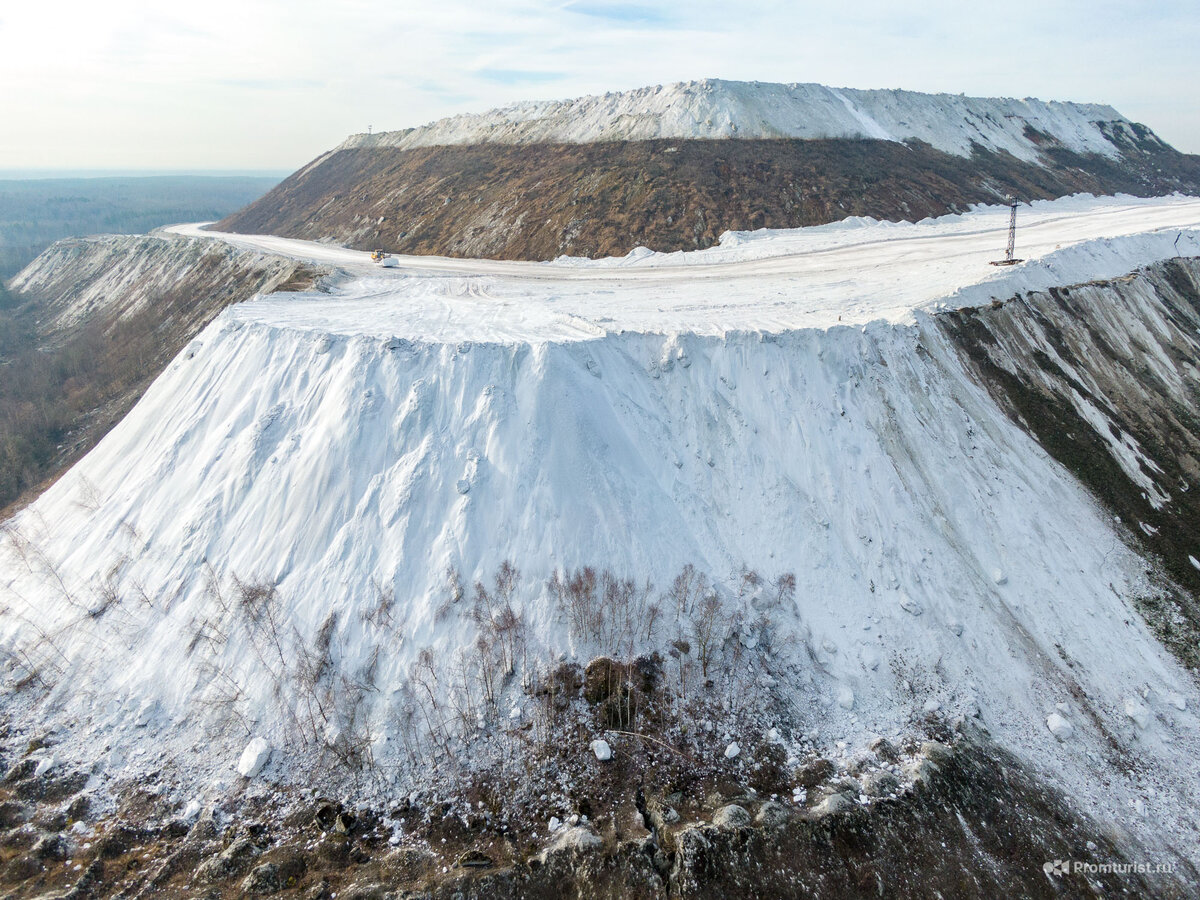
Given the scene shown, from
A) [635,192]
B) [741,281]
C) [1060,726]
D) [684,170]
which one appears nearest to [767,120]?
[684,170]

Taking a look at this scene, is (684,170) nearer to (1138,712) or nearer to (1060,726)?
(1138,712)

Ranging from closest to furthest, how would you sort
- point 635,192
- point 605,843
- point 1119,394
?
point 605,843
point 1119,394
point 635,192

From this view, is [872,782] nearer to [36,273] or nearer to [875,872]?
[875,872]

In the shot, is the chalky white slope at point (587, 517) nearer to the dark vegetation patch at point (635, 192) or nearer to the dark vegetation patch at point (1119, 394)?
the dark vegetation patch at point (1119, 394)

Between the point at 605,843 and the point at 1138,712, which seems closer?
the point at 605,843

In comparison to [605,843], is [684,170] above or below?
above

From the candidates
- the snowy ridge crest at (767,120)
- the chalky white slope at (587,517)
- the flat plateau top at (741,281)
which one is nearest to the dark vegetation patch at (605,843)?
the chalky white slope at (587,517)

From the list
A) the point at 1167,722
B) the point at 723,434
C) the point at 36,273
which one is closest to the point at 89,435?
the point at 723,434

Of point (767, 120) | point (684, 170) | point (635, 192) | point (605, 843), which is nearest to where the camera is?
point (605, 843)
